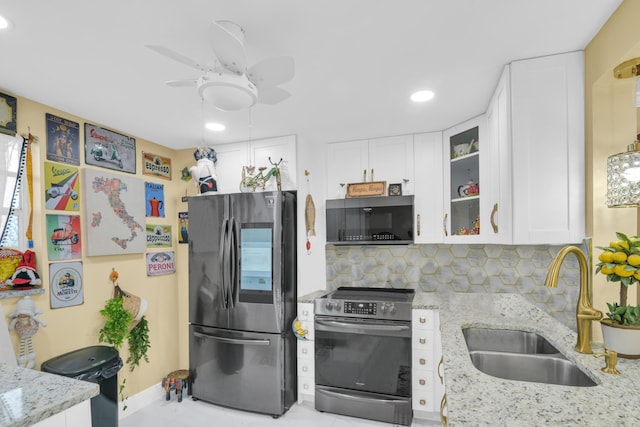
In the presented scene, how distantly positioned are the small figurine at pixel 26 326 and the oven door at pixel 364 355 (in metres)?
1.88

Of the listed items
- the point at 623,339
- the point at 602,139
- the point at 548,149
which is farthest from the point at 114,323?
the point at 602,139

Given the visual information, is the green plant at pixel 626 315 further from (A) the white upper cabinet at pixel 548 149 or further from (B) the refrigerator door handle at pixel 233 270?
(B) the refrigerator door handle at pixel 233 270

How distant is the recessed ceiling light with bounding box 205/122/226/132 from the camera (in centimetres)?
267

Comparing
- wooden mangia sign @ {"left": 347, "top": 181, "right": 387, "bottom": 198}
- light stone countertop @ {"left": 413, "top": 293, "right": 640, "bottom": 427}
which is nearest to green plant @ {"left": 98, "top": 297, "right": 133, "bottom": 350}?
wooden mangia sign @ {"left": 347, "top": 181, "right": 387, "bottom": 198}

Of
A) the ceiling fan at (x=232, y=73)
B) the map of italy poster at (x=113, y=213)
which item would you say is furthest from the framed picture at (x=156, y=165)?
the ceiling fan at (x=232, y=73)

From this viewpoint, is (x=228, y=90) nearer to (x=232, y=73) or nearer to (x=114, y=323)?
(x=232, y=73)

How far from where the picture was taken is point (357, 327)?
2648 mm

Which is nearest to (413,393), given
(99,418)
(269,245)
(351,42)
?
(269,245)

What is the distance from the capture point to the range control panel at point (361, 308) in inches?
104

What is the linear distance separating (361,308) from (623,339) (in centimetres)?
172

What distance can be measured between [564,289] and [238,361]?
2.57 meters

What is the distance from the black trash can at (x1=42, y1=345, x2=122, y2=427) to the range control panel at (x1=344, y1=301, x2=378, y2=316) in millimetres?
1655

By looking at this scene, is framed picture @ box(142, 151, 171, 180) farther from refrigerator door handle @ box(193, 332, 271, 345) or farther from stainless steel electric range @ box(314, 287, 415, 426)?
stainless steel electric range @ box(314, 287, 415, 426)

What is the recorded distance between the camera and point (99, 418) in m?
2.19
